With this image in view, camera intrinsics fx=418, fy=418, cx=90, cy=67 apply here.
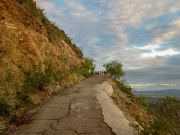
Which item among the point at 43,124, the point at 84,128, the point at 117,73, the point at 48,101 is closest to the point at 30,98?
the point at 48,101

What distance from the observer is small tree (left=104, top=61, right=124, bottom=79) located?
224 ft

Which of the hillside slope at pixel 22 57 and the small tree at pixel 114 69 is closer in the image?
the hillside slope at pixel 22 57

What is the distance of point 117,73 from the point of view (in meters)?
68.8

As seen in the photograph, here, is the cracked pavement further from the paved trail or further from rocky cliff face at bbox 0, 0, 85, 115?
rocky cliff face at bbox 0, 0, 85, 115

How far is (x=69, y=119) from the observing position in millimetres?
16125

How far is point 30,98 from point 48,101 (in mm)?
1130

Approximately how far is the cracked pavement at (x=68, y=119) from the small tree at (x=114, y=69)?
47.0 meters

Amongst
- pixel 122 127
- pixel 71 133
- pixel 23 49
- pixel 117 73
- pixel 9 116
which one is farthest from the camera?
pixel 117 73

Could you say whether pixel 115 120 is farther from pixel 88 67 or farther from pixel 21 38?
pixel 88 67

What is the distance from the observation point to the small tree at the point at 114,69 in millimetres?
68287

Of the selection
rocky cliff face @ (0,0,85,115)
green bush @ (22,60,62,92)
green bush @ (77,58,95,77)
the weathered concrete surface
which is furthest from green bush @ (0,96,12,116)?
green bush @ (77,58,95,77)

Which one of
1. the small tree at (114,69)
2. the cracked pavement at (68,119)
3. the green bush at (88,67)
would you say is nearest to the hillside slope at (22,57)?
the cracked pavement at (68,119)

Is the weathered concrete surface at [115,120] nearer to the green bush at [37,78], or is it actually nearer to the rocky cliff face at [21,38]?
the green bush at [37,78]

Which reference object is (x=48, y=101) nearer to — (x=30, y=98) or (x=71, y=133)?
(x=30, y=98)
